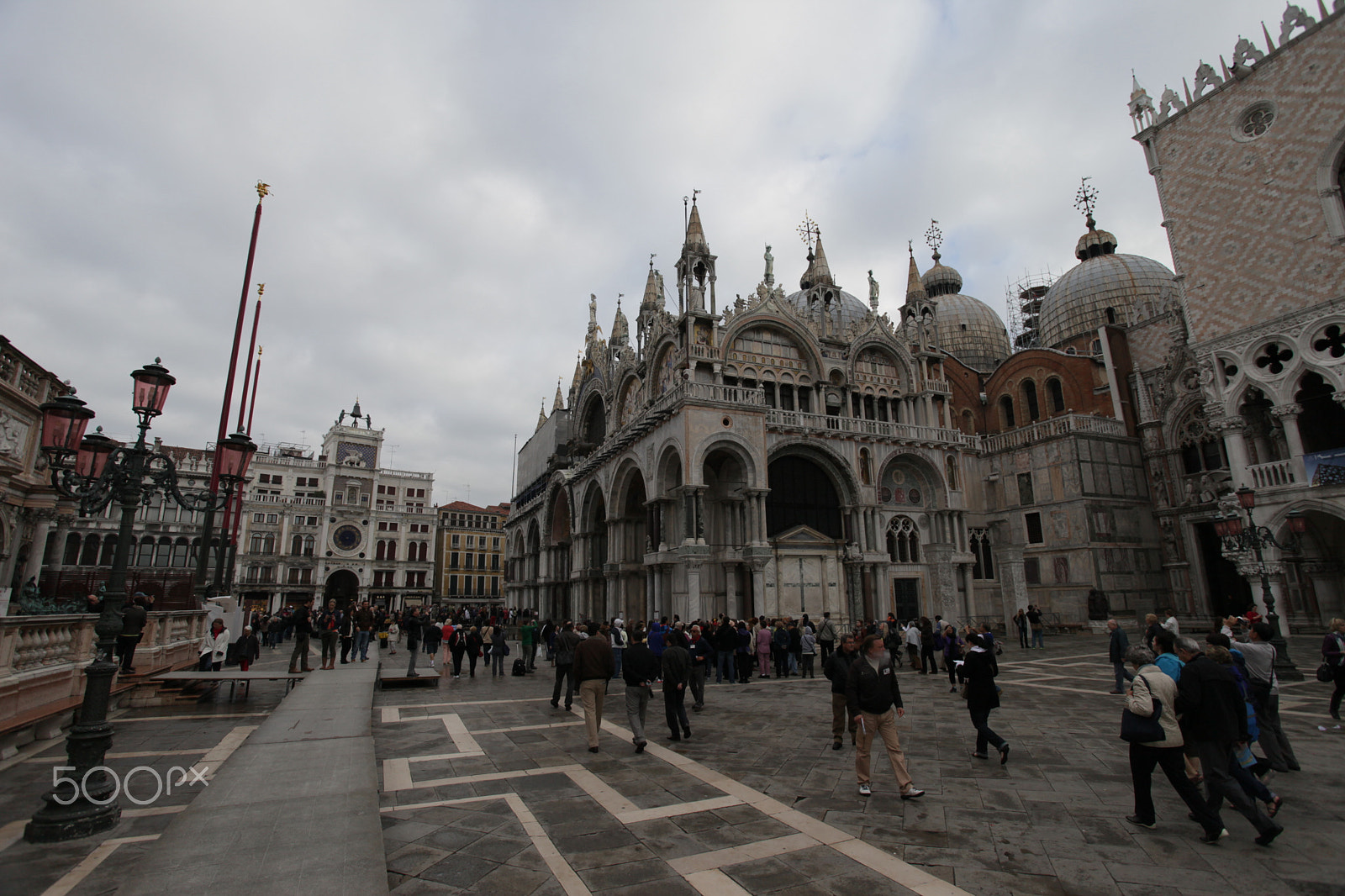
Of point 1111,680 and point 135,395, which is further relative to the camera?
point 1111,680

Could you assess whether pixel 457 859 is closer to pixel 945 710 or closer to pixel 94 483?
pixel 94 483

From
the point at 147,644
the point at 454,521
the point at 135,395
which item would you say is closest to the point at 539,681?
the point at 147,644

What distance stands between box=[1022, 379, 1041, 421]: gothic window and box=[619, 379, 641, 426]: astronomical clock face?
70.8 ft

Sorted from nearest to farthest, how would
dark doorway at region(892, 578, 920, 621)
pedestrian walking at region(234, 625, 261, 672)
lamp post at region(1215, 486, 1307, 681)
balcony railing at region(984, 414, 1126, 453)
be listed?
lamp post at region(1215, 486, 1307, 681)
pedestrian walking at region(234, 625, 261, 672)
dark doorway at region(892, 578, 920, 621)
balcony railing at region(984, 414, 1126, 453)

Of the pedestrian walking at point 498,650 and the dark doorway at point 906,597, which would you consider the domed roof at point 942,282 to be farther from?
the pedestrian walking at point 498,650

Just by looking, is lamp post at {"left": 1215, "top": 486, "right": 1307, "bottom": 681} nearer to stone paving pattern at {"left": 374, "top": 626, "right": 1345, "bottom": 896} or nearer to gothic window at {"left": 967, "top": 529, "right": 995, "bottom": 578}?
stone paving pattern at {"left": 374, "top": 626, "right": 1345, "bottom": 896}

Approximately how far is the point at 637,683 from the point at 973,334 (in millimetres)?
44243

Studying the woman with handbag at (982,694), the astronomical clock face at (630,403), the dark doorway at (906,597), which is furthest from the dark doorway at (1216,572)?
the woman with handbag at (982,694)

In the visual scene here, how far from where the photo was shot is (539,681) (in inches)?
655

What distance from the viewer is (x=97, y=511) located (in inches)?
319

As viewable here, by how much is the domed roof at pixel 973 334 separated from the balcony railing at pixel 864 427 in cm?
1697

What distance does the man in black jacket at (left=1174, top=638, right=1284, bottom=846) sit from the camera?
5.39 metres

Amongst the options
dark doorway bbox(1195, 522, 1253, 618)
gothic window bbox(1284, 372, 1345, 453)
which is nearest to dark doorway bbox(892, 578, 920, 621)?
dark doorway bbox(1195, 522, 1253, 618)

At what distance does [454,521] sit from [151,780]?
7060 centimetres
